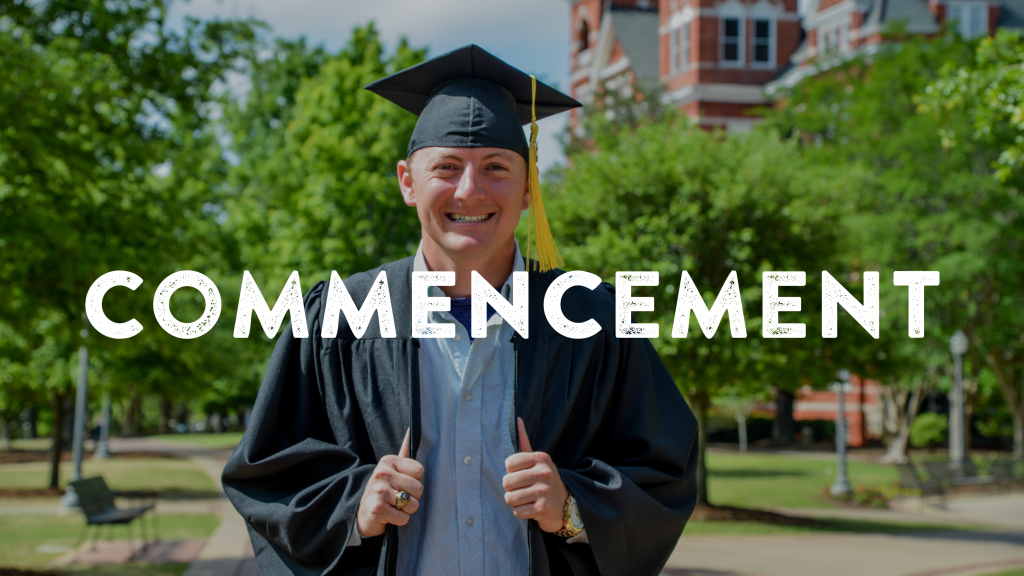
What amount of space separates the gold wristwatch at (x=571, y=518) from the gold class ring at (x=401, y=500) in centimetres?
36

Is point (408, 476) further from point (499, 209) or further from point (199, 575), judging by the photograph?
point (199, 575)

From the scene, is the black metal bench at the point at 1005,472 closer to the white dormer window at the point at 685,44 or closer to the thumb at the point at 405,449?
the white dormer window at the point at 685,44

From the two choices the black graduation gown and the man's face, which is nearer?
the black graduation gown

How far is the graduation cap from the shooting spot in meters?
2.40

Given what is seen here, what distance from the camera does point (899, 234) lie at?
71.3ft

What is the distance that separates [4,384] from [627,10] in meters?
31.8

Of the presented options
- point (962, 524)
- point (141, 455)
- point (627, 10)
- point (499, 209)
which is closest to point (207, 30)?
point (499, 209)

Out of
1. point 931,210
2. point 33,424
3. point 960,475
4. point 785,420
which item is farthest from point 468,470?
point 33,424

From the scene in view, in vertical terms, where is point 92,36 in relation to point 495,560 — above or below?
above

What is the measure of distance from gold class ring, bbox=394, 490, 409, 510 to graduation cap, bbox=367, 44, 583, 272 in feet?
2.39

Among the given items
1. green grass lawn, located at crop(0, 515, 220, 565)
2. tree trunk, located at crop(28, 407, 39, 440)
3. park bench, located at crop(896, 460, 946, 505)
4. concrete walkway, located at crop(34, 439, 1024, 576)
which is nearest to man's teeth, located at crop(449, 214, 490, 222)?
concrete walkway, located at crop(34, 439, 1024, 576)

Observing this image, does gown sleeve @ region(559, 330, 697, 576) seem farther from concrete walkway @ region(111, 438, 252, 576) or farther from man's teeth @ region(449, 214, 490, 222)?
concrete walkway @ region(111, 438, 252, 576)

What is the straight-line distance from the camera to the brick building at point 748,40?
35188 millimetres

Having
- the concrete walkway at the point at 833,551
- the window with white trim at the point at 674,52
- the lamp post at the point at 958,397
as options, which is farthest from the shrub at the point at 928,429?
the concrete walkway at the point at 833,551
